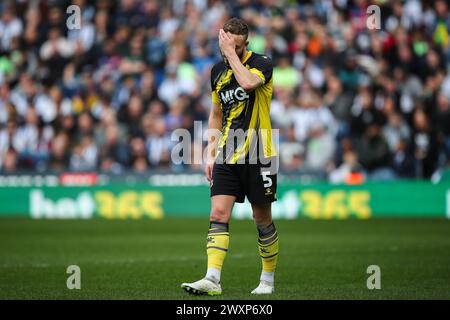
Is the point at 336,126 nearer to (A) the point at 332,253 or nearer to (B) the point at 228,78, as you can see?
(A) the point at 332,253

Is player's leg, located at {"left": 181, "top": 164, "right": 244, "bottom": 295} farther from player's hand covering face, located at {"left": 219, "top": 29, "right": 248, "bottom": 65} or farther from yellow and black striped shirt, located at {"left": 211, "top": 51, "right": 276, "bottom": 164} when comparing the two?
player's hand covering face, located at {"left": 219, "top": 29, "right": 248, "bottom": 65}

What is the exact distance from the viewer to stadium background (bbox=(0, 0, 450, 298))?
21.2 m

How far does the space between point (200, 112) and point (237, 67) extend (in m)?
14.0

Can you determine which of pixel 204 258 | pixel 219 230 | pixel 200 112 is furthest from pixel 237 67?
pixel 200 112

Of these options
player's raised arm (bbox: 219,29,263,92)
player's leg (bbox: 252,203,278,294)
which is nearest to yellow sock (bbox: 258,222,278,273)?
player's leg (bbox: 252,203,278,294)

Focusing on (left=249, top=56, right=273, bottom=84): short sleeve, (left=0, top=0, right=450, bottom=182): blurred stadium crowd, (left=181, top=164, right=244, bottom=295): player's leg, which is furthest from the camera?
(left=0, top=0, right=450, bottom=182): blurred stadium crowd

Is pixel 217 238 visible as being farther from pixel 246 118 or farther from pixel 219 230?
pixel 246 118

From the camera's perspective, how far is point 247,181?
910 cm

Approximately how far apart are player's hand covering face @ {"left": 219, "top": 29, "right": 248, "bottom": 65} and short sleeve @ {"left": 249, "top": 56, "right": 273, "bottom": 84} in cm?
20

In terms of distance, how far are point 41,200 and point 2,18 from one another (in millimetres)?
7036

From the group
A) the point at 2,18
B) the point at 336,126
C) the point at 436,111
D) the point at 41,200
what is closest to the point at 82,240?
the point at 41,200

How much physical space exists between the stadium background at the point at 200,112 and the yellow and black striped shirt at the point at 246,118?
929 cm

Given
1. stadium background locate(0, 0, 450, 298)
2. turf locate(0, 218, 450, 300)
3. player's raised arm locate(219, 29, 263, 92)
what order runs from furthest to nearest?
stadium background locate(0, 0, 450, 298), turf locate(0, 218, 450, 300), player's raised arm locate(219, 29, 263, 92)

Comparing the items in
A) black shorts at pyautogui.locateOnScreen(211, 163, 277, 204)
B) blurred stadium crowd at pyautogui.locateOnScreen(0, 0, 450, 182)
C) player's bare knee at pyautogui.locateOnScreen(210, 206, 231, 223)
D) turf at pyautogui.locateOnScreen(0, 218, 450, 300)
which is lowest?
turf at pyautogui.locateOnScreen(0, 218, 450, 300)
